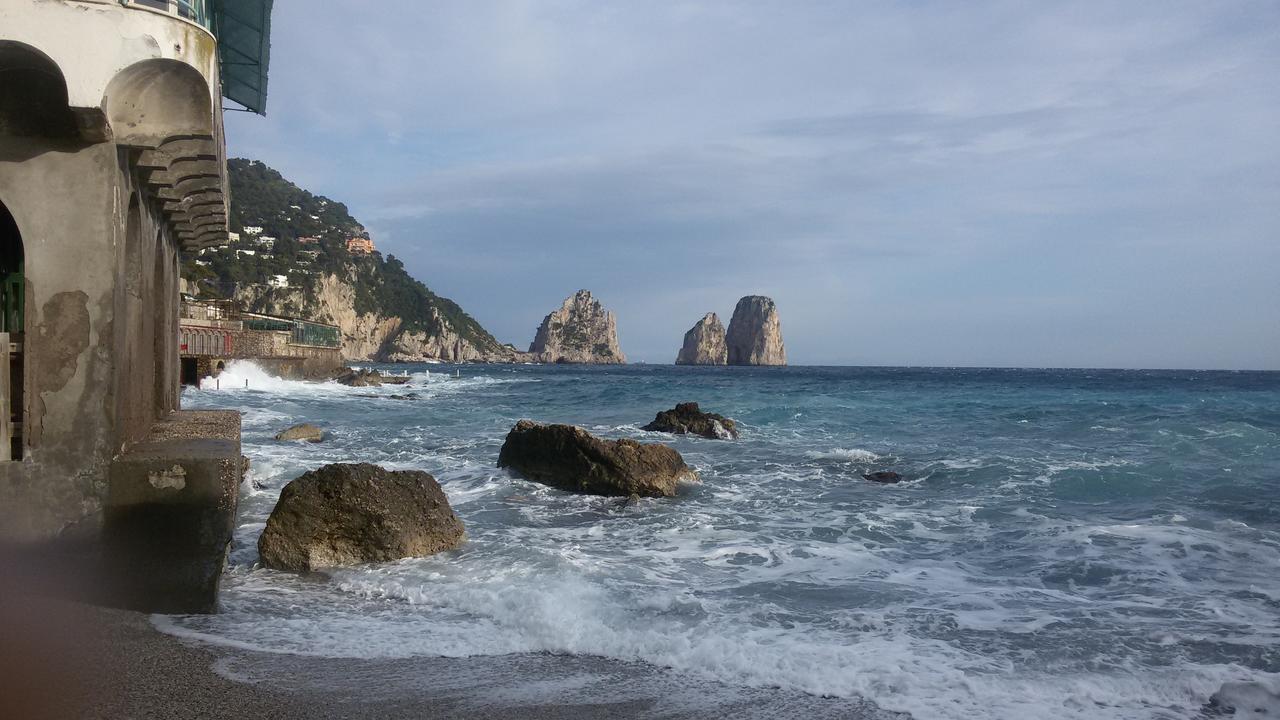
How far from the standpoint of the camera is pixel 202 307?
44656 mm

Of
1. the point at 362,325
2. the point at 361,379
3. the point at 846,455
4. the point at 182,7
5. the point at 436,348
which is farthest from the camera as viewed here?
the point at 436,348

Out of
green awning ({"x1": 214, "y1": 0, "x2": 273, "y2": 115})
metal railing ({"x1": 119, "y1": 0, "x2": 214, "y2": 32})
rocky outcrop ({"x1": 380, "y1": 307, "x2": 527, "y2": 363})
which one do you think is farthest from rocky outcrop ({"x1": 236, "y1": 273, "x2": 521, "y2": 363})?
metal railing ({"x1": 119, "y1": 0, "x2": 214, "y2": 32})

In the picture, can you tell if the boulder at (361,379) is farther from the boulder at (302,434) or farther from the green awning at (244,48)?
the green awning at (244,48)

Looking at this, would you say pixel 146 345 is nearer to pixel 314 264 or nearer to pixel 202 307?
pixel 202 307

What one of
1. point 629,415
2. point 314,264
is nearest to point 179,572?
point 629,415

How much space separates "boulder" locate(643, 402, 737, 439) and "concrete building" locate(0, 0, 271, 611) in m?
15.7

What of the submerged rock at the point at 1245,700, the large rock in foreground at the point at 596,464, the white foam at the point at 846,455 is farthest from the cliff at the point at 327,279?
the submerged rock at the point at 1245,700

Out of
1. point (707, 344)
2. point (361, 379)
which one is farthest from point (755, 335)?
point (361, 379)

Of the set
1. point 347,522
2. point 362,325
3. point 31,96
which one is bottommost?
A: point 347,522

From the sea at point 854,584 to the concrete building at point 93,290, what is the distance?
637mm

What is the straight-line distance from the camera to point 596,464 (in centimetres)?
1212

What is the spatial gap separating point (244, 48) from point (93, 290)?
15.3ft

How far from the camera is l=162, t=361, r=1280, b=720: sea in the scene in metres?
5.38

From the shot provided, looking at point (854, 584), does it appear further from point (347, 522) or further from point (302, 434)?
point (302, 434)
